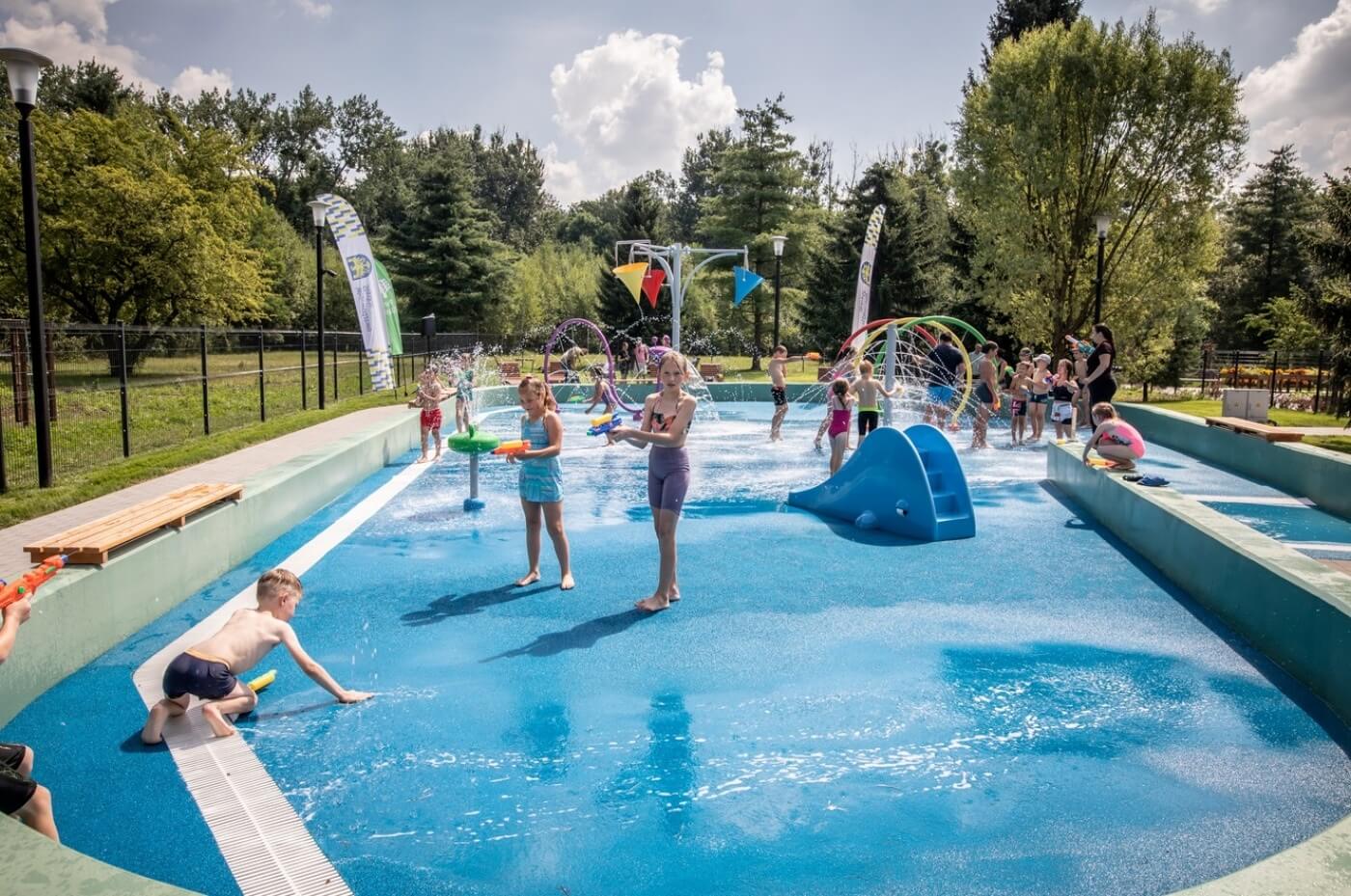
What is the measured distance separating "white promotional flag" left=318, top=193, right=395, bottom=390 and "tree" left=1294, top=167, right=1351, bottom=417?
19229 millimetres

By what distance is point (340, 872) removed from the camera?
11.6ft

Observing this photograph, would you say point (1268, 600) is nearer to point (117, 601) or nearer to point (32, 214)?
point (117, 601)

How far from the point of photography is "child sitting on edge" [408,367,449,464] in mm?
13898

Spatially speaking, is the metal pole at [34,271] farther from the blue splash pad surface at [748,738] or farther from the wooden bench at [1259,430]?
the wooden bench at [1259,430]

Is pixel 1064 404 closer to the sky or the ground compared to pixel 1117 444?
closer to the sky

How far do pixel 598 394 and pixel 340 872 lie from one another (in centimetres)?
1503

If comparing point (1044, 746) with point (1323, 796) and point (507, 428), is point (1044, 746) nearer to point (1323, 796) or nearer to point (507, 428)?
point (1323, 796)

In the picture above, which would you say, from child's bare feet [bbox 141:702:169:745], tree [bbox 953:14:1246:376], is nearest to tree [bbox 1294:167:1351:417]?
tree [bbox 953:14:1246:376]

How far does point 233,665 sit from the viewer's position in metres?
4.79

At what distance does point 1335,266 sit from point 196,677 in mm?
20241

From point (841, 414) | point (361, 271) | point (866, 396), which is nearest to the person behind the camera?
point (841, 414)

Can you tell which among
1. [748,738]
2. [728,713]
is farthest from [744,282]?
[748,738]

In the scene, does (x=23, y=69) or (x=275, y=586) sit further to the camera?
(x=23, y=69)

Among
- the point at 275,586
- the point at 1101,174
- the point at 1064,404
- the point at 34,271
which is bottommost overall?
the point at 275,586
